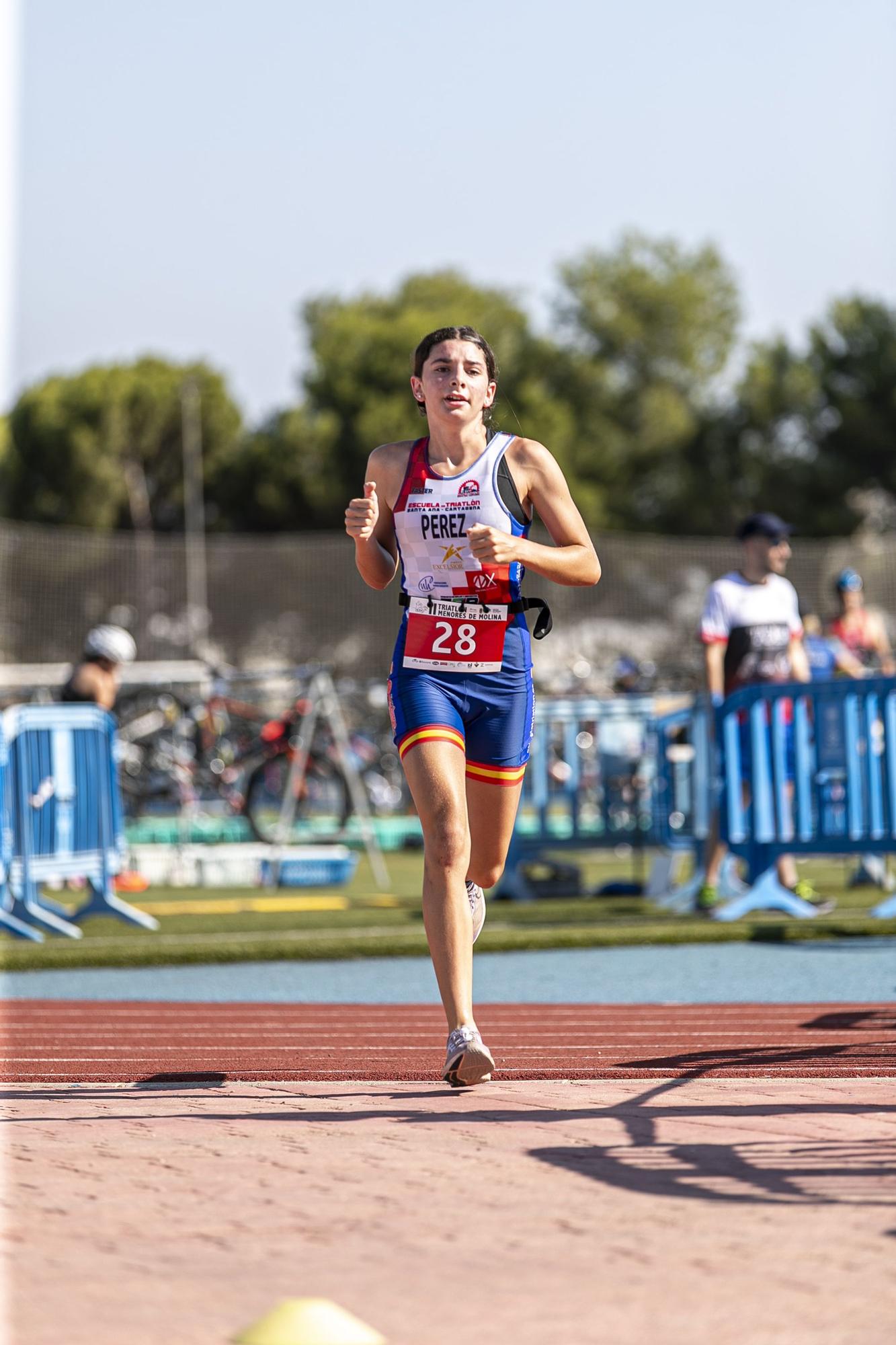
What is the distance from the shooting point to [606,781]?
1566cm

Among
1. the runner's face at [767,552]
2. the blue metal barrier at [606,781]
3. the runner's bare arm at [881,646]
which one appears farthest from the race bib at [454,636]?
the runner's bare arm at [881,646]

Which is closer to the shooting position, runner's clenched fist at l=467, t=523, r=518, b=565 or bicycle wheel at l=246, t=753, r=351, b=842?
runner's clenched fist at l=467, t=523, r=518, b=565

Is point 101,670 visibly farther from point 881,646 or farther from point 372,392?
point 372,392

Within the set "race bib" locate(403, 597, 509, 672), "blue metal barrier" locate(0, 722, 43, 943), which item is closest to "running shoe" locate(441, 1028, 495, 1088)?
"race bib" locate(403, 597, 509, 672)

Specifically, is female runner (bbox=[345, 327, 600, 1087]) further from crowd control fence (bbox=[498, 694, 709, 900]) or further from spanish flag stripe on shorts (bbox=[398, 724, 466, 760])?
crowd control fence (bbox=[498, 694, 709, 900])

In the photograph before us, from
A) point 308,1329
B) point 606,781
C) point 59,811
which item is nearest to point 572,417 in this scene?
point 606,781

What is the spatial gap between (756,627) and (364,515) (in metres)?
6.50

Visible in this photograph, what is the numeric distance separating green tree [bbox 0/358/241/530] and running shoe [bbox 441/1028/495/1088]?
70909 mm

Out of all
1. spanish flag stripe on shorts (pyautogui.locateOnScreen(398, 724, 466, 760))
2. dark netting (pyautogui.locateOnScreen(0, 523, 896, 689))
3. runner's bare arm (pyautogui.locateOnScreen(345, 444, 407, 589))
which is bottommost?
spanish flag stripe on shorts (pyautogui.locateOnScreen(398, 724, 466, 760))

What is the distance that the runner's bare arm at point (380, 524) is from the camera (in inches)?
229

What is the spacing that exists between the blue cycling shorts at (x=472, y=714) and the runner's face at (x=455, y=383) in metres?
0.65

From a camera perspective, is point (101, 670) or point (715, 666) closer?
point (715, 666)

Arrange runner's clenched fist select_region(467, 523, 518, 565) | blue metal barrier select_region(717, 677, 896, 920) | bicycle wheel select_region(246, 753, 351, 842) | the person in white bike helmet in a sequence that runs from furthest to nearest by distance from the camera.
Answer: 1. bicycle wheel select_region(246, 753, 351, 842)
2. the person in white bike helmet
3. blue metal barrier select_region(717, 677, 896, 920)
4. runner's clenched fist select_region(467, 523, 518, 565)

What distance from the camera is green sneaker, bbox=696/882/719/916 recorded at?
1220 centimetres
